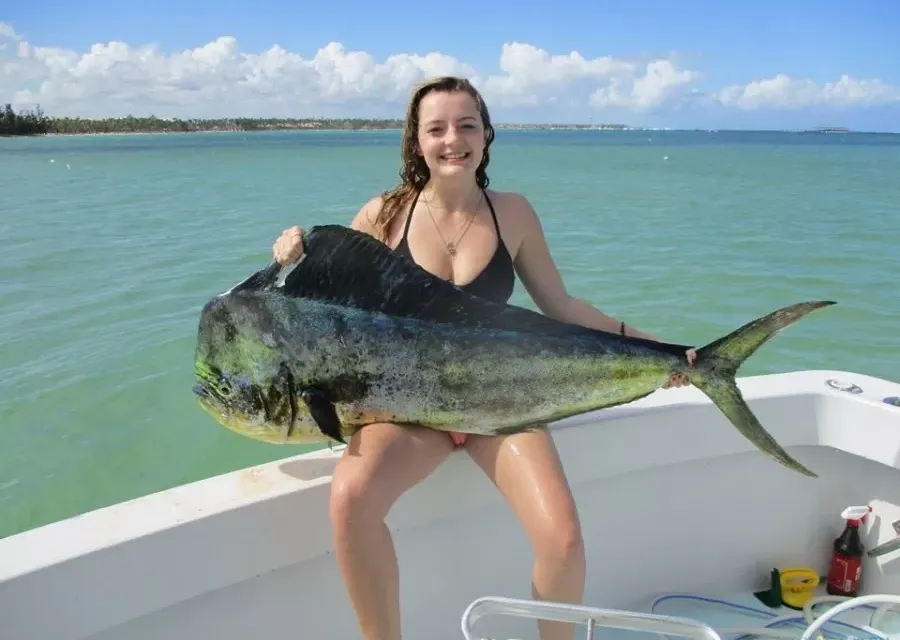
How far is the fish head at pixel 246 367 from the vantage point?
6.42 feet

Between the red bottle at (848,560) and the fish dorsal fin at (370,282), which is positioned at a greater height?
the fish dorsal fin at (370,282)

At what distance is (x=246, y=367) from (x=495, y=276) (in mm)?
911

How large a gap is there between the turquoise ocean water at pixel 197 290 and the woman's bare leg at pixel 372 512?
135 inches

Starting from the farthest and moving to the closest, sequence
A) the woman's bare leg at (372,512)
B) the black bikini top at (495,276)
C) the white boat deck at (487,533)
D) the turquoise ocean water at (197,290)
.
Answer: the turquoise ocean water at (197,290)
the black bikini top at (495,276)
the woman's bare leg at (372,512)
the white boat deck at (487,533)

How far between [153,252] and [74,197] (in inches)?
496

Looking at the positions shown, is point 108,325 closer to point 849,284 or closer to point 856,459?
point 856,459

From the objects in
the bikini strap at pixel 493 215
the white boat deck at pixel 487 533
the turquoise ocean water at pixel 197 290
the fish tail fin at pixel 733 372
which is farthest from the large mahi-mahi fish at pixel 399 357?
the turquoise ocean water at pixel 197 290

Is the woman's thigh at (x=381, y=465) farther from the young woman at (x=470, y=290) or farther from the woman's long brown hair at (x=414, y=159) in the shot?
the woman's long brown hair at (x=414, y=159)

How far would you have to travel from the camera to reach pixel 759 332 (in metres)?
1.97

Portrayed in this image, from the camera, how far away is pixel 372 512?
1.94 m

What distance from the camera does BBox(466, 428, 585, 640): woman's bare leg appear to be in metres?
1.97

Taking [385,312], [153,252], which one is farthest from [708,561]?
[153,252]

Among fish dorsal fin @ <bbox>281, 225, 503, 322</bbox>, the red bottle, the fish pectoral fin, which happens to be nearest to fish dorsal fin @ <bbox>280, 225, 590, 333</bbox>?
fish dorsal fin @ <bbox>281, 225, 503, 322</bbox>

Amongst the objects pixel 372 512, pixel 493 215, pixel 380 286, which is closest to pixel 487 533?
pixel 372 512
